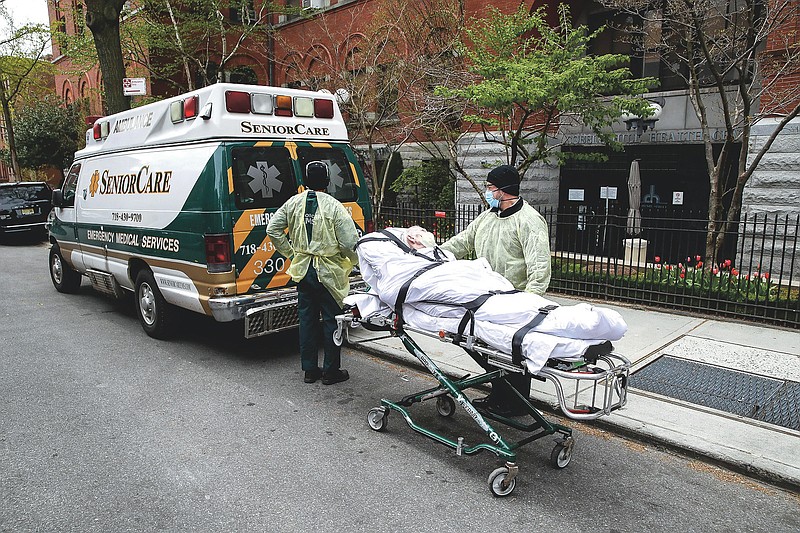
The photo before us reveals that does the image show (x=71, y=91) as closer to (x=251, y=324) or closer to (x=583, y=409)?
(x=251, y=324)

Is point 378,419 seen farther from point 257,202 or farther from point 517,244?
point 257,202

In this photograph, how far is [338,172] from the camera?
727cm

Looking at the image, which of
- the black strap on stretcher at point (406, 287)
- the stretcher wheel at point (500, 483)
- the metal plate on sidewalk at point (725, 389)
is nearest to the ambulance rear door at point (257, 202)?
the black strap on stretcher at point (406, 287)

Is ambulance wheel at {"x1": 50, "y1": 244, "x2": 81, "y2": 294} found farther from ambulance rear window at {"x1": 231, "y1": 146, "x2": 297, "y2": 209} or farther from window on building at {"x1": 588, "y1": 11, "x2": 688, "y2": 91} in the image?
window on building at {"x1": 588, "y1": 11, "x2": 688, "y2": 91}

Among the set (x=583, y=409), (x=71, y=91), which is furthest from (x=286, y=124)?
(x=71, y=91)

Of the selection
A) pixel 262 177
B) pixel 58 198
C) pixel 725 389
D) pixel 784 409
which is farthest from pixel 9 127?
pixel 784 409

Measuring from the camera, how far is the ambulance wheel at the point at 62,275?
10.6 m

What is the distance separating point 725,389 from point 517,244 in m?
2.67

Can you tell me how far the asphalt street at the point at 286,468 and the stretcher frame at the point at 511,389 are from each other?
137 millimetres

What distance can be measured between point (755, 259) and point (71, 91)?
111ft

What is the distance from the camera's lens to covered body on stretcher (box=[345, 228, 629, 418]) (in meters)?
3.46

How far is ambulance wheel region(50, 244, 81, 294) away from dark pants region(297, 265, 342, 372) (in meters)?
6.72

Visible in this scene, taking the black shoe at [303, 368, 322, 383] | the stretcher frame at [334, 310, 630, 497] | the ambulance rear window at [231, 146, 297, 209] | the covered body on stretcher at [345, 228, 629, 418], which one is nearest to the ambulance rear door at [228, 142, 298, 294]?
the ambulance rear window at [231, 146, 297, 209]

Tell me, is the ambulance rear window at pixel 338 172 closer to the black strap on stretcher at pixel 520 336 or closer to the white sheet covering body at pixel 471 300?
the white sheet covering body at pixel 471 300
